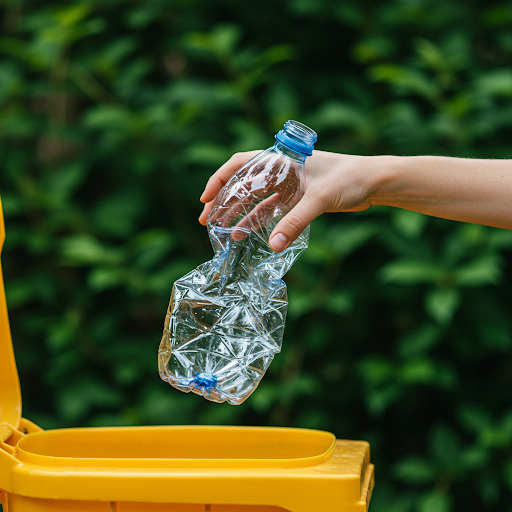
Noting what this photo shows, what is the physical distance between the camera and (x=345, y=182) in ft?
3.40

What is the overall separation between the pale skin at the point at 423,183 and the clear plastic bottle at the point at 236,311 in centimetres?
8

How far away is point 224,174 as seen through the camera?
3.85ft

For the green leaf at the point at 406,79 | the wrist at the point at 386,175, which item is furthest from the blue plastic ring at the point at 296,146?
the green leaf at the point at 406,79

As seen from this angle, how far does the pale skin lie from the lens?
1.05m

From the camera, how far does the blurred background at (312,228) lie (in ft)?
6.82

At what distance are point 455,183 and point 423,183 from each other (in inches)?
2.3

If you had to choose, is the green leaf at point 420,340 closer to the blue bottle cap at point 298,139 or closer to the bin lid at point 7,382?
the blue bottle cap at point 298,139

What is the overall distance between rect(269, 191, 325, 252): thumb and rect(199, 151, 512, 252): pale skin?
0.05 m

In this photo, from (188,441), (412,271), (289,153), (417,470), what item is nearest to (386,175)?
(289,153)

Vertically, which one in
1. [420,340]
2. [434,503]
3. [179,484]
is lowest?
[434,503]

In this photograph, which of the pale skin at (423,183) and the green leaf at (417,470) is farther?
the green leaf at (417,470)

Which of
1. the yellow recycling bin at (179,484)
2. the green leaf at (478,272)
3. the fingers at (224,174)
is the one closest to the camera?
the yellow recycling bin at (179,484)

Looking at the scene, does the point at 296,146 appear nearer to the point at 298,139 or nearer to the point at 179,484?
the point at 298,139

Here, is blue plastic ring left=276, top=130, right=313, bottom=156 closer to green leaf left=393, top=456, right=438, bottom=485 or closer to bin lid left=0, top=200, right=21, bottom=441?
bin lid left=0, top=200, right=21, bottom=441
